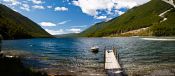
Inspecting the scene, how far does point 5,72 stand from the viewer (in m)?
33.0

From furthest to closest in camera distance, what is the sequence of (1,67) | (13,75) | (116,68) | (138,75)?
(116,68)
(138,75)
(1,67)
(13,75)

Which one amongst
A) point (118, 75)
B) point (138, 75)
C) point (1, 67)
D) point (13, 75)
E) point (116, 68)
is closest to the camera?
point (13, 75)

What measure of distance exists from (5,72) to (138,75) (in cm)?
2161

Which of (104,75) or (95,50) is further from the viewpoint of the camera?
(95,50)

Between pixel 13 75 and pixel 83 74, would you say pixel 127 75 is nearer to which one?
pixel 83 74

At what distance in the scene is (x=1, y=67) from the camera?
3528cm

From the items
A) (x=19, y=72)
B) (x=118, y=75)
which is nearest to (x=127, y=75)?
(x=118, y=75)

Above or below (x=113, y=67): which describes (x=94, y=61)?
below

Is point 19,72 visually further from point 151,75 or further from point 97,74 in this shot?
point 151,75

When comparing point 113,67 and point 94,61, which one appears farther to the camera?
point 94,61

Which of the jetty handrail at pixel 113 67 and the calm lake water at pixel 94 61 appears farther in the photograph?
the calm lake water at pixel 94 61

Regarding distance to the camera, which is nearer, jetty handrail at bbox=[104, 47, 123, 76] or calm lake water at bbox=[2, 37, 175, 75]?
jetty handrail at bbox=[104, 47, 123, 76]

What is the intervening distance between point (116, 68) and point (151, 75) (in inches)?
281

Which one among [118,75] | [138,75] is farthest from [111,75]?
[138,75]
